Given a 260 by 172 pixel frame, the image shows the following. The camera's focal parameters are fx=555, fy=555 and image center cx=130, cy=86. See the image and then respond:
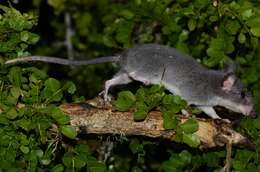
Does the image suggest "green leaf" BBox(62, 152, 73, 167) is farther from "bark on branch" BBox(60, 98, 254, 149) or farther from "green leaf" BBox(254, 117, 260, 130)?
"green leaf" BBox(254, 117, 260, 130)

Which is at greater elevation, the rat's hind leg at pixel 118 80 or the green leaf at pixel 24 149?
the rat's hind leg at pixel 118 80

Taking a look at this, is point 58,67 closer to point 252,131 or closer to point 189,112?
point 189,112

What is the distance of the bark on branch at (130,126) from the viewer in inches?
132

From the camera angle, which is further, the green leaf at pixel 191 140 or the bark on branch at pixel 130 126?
the bark on branch at pixel 130 126

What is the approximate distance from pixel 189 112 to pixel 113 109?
649mm

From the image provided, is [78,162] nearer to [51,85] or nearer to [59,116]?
[59,116]

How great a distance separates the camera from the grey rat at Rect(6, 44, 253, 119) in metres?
4.09

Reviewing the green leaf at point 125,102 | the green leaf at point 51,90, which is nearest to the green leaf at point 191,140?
the green leaf at point 125,102

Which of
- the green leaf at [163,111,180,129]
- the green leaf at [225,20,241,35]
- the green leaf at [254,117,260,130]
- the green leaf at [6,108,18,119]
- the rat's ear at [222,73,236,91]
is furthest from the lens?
the rat's ear at [222,73,236,91]

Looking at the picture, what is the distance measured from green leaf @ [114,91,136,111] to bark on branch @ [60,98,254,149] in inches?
7.9

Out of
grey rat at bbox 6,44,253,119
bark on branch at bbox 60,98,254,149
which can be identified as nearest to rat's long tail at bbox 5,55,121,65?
grey rat at bbox 6,44,253,119

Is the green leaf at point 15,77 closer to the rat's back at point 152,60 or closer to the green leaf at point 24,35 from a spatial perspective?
the green leaf at point 24,35

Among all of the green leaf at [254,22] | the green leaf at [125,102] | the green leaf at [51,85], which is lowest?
the green leaf at [125,102]

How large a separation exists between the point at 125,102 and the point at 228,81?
120cm
